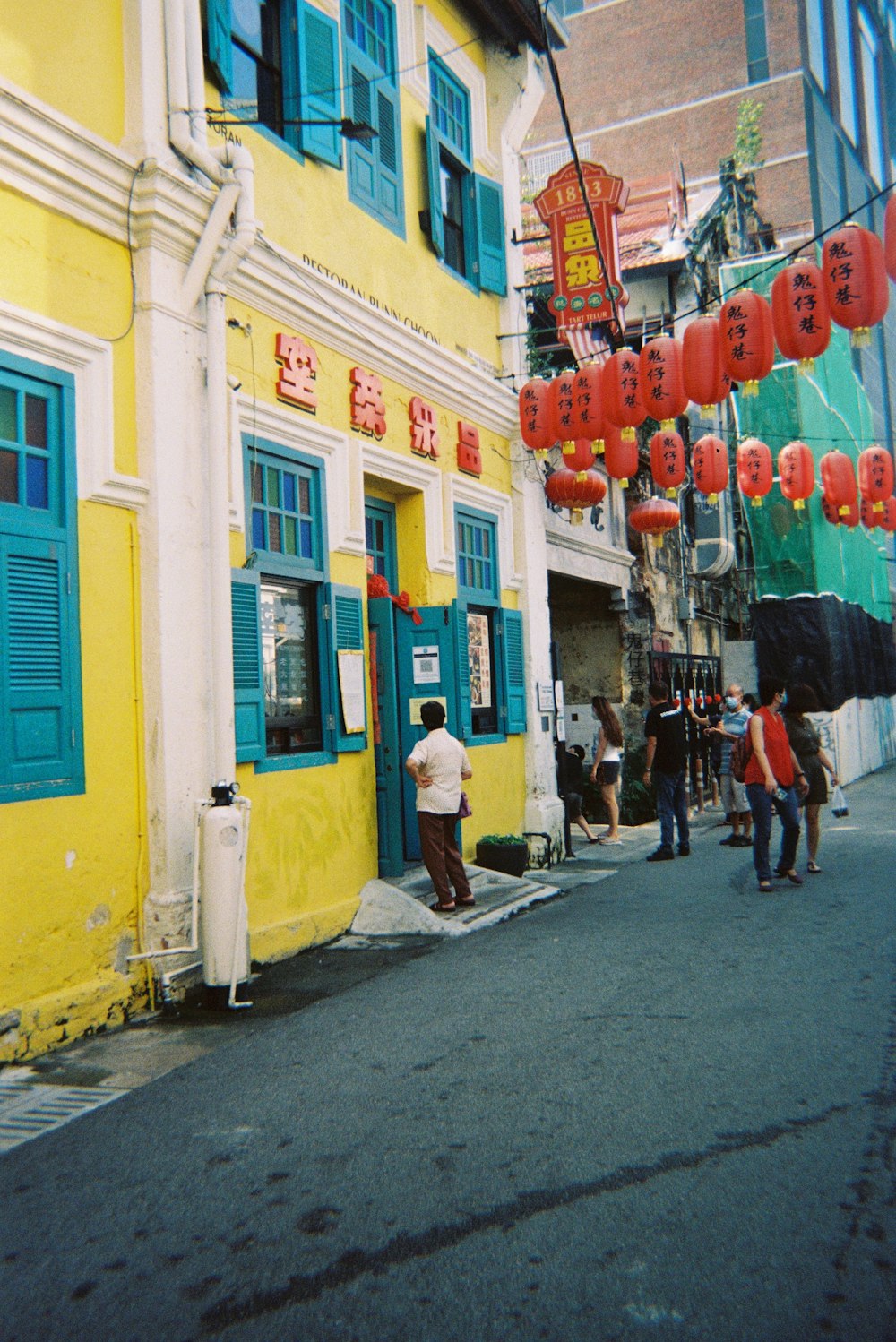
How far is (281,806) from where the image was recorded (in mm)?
7395

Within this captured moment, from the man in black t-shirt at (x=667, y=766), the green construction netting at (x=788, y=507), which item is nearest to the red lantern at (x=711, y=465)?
the man in black t-shirt at (x=667, y=766)

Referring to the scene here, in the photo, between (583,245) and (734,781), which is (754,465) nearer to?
(734,781)

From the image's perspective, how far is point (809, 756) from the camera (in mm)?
10305

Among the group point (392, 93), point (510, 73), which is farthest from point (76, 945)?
point (510, 73)

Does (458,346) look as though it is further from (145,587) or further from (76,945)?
(76,945)

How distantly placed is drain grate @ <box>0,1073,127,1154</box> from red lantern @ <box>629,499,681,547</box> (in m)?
12.0

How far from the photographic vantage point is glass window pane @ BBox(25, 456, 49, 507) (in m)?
5.60

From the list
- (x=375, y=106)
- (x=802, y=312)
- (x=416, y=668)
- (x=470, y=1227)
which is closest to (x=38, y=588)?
(x=470, y=1227)

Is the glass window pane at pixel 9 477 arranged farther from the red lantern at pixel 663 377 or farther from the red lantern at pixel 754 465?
the red lantern at pixel 754 465

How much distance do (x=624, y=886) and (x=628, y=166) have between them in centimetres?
3013

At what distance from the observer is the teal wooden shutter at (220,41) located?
6.99 meters

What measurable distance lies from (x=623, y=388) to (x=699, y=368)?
2.76ft

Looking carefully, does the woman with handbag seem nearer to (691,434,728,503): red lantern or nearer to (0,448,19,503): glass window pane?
(691,434,728,503): red lantern

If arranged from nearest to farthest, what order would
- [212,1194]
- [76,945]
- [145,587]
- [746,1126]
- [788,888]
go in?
[212,1194] → [746,1126] → [76,945] → [145,587] → [788,888]
